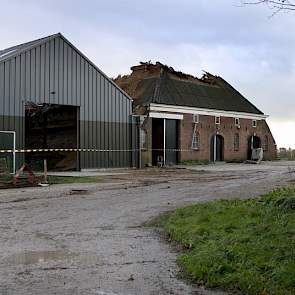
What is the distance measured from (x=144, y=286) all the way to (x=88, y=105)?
26992 millimetres

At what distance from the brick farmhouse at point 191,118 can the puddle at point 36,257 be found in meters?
28.2

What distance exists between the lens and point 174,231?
10.5 metres

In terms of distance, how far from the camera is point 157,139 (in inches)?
1656

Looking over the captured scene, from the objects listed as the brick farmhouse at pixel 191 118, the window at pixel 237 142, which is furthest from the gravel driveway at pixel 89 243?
the window at pixel 237 142

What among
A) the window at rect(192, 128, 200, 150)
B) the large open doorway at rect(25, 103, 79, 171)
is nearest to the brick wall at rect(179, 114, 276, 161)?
the window at rect(192, 128, 200, 150)

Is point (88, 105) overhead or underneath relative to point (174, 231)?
overhead

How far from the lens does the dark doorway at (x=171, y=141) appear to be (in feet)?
139

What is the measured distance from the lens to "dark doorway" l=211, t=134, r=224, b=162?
47406 millimetres

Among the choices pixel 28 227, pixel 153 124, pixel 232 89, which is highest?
pixel 232 89

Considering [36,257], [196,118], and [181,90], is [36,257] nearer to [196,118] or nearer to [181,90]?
[196,118]

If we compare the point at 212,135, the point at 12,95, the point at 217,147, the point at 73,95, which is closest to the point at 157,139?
the point at 212,135

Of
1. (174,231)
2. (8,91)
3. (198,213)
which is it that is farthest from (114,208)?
(8,91)

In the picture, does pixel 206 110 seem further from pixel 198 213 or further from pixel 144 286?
pixel 144 286

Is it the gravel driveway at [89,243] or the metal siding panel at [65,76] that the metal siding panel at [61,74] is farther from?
the gravel driveway at [89,243]
